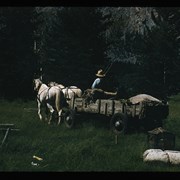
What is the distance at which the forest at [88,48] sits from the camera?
14.1 meters

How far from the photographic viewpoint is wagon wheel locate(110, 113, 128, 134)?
1381cm

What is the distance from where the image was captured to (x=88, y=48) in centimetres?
1447

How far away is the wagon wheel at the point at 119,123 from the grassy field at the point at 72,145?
17 centimetres

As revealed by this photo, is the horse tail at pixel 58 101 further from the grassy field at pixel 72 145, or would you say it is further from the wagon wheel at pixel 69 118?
the grassy field at pixel 72 145

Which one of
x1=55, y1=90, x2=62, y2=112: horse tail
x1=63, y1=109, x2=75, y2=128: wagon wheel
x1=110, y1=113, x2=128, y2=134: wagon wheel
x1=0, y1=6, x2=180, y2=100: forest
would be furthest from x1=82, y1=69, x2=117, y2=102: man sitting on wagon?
x1=55, y1=90, x2=62, y2=112: horse tail

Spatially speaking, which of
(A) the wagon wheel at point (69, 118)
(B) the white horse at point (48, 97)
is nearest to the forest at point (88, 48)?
(B) the white horse at point (48, 97)

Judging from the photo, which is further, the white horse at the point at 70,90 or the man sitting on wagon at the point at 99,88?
the white horse at the point at 70,90

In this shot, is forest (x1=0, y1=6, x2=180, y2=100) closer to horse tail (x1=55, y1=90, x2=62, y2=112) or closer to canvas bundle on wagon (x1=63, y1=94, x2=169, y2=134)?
canvas bundle on wagon (x1=63, y1=94, x2=169, y2=134)

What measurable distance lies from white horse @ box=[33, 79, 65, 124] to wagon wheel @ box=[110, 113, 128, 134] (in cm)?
169

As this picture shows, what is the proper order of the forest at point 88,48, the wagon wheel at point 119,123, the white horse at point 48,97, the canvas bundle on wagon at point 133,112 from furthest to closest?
1. the white horse at point 48,97
2. the forest at point 88,48
3. the wagon wheel at point 119,123
4. the canvas bundle on wagon at point 133,112
